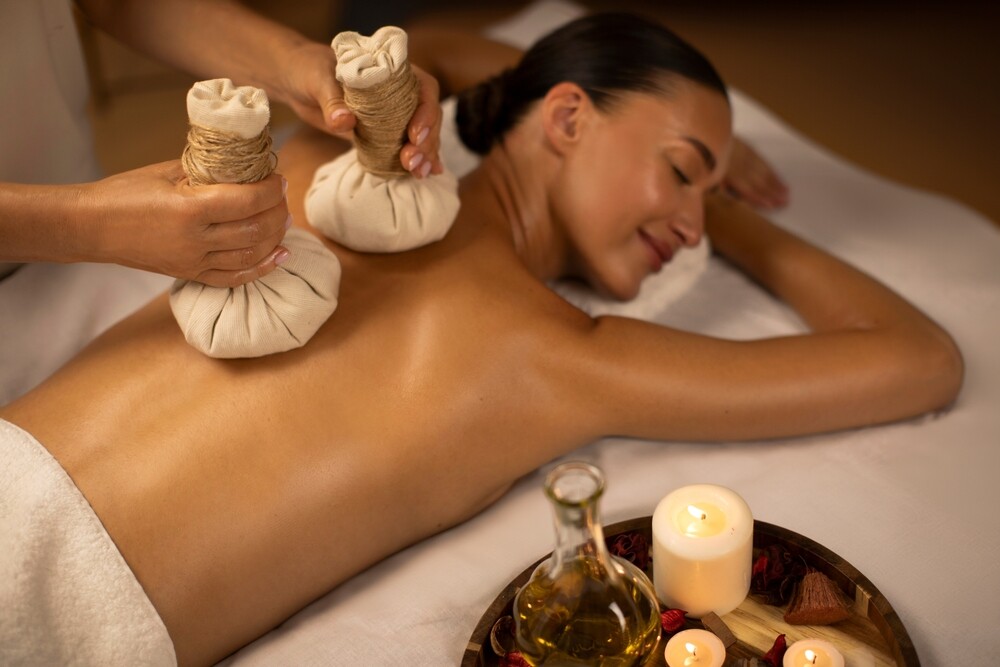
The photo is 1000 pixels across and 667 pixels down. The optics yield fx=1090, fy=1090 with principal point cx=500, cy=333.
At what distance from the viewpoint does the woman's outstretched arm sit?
152cm

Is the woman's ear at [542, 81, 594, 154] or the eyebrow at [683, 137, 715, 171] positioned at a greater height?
the woman's ear at [542, 81, 594, 154]

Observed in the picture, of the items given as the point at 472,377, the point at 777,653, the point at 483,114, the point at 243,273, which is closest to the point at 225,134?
the point at 243,273

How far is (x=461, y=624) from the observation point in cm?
143

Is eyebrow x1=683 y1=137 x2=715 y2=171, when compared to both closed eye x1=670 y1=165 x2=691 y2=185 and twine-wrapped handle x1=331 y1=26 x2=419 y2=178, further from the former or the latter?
twine-wrapped handle x1=331 y1=26 x2=419 y2=178

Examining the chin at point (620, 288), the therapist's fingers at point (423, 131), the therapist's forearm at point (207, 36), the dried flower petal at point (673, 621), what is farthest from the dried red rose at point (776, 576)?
the therapist's forearm at point (207, 36)

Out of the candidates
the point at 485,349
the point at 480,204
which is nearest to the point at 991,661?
the point at 485,349

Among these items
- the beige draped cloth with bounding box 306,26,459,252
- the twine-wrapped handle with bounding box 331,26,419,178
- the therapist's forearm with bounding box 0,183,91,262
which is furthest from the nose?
the therapist's forearm with bounding box 0,183,91,262

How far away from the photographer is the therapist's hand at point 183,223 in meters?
1.24

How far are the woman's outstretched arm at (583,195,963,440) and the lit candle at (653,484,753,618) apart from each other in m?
0.23

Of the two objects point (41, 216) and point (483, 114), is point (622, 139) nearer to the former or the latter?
point (483, 114)

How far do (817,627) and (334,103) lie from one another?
902 millimetres

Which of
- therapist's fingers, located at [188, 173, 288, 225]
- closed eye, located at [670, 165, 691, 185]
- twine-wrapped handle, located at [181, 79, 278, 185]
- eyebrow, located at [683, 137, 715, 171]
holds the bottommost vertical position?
closed eye, located at [670, 165, 691, 185]

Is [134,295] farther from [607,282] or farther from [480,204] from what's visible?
Answer: [607,282]

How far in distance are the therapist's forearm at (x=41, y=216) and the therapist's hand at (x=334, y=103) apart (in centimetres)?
34
